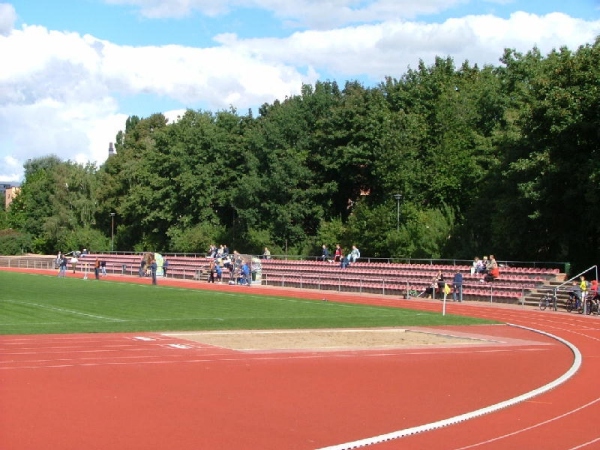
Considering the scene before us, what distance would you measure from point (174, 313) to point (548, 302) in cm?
1624

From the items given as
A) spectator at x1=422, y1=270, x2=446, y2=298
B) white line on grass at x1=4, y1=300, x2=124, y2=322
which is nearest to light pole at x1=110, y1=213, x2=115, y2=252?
spectator at x1=422, y1=270, x2=446, y2=298

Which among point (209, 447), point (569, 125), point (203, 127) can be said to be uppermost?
point (203, 127)

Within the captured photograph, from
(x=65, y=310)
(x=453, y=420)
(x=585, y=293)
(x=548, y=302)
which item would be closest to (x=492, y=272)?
(x=548, y=302)

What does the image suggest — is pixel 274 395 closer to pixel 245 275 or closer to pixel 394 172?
pixel 245 275

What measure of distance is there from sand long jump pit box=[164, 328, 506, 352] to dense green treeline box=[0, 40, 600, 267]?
14958 mm

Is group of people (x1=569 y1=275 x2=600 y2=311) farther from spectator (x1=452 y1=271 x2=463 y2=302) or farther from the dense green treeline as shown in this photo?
spectator (x1=452 y1=271 x2=463 y2=302)

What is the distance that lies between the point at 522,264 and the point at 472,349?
24.2 m

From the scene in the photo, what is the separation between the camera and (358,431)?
35.1ft

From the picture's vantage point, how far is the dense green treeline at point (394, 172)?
130 ft

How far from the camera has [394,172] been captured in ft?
193

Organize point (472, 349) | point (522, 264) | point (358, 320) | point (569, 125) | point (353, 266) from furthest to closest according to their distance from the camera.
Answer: point (353, 266) < point (522, 264) < point (569, 125) < point (358, 320) < point (472, 349)

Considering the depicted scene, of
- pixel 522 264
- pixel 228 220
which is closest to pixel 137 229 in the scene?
pixel 228 220

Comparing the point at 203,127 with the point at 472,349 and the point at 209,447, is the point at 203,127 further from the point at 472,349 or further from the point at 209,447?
the point at 209,447

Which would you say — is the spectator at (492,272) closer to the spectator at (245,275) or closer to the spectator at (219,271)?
the spectator at (245,275)
